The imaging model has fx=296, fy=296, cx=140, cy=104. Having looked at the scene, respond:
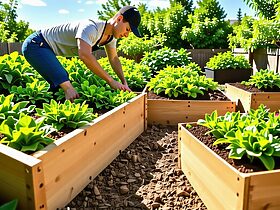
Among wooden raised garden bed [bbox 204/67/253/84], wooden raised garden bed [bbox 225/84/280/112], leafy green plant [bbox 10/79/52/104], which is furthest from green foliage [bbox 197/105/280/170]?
wooden raised garden bed [bbox 204/67/253/84]

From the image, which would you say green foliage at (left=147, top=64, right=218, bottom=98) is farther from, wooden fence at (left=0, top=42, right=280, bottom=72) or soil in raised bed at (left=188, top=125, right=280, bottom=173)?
wooden fence at (left=0, top=42, right=280, bottom=72)

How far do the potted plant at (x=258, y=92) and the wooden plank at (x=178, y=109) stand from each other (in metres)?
0.57

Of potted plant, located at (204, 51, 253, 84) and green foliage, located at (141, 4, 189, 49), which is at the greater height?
green foliage, located at (141, 4, 189, 49)

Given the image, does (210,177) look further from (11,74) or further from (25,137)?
(11,74)

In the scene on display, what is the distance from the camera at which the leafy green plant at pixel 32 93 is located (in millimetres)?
2847

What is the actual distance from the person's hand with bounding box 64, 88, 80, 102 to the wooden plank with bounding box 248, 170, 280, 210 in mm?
1889

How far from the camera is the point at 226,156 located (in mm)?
1808

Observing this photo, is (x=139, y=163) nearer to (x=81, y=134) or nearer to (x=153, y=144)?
(x=153, y=144)

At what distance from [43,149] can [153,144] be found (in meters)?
1.43

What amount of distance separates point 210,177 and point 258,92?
2.50 meters

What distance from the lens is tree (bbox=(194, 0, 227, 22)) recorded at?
11.5m

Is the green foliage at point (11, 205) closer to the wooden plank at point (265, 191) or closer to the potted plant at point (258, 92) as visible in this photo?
the wooden plank at point (265, 191)

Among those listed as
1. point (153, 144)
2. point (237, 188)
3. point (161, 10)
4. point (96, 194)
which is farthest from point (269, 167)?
point (161, 10)

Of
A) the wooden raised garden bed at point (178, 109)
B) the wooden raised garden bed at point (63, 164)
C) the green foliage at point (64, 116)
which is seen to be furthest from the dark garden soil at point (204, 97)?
the green foliage at point (64, 116)
